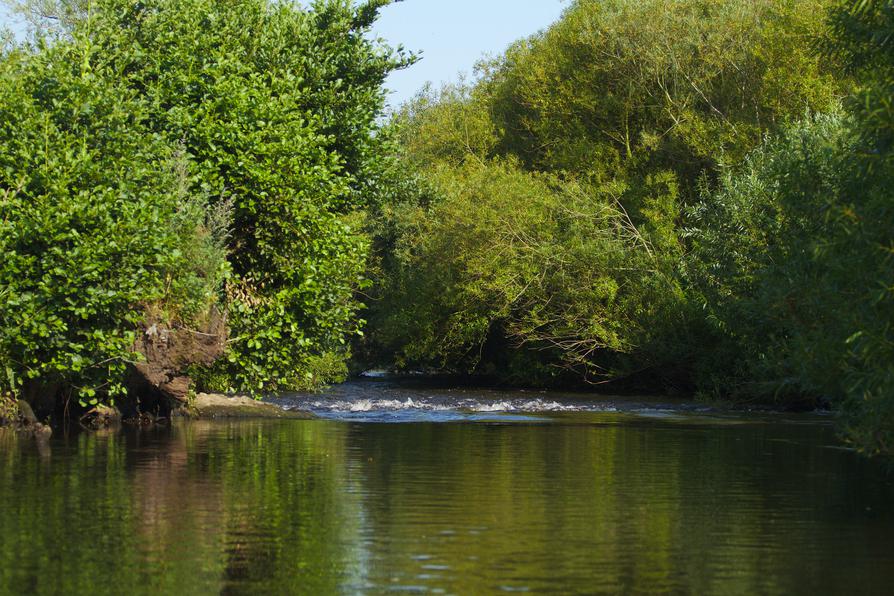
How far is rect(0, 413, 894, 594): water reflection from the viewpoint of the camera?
521 inches

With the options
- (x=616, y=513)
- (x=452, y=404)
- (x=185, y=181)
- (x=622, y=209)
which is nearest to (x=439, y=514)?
(x=616, y=513)

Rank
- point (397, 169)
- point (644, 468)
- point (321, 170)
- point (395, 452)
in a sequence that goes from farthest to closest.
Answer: point (397, 169) → point (321, 170) → point (395, 452) → point (644, 468)

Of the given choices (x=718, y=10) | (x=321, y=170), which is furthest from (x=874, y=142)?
(x=718, y=10)

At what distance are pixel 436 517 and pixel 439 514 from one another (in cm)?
28

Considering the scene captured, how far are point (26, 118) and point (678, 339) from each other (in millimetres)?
28689

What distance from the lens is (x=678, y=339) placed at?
1986 inches

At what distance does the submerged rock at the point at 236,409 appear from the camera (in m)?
40.2

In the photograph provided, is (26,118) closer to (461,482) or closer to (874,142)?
(461,482)

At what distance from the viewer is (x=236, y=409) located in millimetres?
40906

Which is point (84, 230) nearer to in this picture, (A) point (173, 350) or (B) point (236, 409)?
(A) point (173, 350)

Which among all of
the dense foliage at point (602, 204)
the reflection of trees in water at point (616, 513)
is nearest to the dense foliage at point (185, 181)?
the reflection of trees in water at point (616, 513)

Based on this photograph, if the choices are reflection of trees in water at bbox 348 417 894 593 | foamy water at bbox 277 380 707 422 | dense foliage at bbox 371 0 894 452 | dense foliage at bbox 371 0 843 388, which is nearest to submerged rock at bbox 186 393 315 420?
foamy water at bbox 277 380 707 422

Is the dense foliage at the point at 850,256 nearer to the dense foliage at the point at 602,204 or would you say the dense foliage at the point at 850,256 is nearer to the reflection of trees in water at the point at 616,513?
the reflection of trees in water at the point at 616,513

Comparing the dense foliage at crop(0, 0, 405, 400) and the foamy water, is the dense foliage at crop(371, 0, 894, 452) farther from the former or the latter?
the dense foliage at crop(0, 0, 405, 400)
